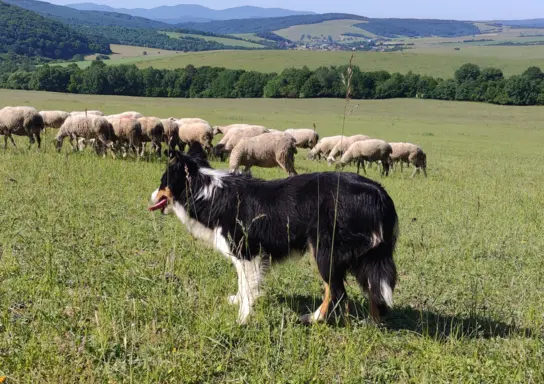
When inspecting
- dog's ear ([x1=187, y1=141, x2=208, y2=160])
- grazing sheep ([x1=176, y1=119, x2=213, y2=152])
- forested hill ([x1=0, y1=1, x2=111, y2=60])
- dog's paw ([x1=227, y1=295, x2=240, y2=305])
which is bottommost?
grazing sheep ([x1=176, y1=119, x2=213, y2=152])

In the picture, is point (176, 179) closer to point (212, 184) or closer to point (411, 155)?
point (212, 184)

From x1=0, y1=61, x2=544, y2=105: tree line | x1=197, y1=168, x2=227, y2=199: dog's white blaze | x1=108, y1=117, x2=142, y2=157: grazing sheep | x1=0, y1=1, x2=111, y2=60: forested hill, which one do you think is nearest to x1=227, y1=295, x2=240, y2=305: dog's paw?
x1=197, y1=168, x2=227, y2=199: dog's white blaze

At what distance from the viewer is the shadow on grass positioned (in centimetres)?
486

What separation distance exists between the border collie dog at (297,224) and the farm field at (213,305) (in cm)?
37

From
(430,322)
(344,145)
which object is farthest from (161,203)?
(344,145)

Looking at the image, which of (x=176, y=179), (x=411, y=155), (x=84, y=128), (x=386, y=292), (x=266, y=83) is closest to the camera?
(x=386, y=292)

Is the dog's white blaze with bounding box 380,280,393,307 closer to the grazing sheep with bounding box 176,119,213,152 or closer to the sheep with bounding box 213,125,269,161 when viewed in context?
the sheep with bounding box 213,125,269,161

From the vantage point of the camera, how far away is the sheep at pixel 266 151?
16625mm

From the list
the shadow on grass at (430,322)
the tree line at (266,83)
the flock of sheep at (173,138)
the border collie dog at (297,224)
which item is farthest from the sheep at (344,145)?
the tree line at (266,83)

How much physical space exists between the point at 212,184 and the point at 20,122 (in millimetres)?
15319

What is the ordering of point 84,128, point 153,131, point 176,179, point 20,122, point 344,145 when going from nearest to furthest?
point 176,179 < point 20,122 < point 84,128 < point 153,131 < point 344,145

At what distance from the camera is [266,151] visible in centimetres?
1678

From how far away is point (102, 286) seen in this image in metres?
5.21

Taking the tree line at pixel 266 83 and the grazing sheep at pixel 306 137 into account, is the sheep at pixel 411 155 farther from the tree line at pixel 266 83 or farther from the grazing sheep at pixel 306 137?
the tree line at pixel 266 83
